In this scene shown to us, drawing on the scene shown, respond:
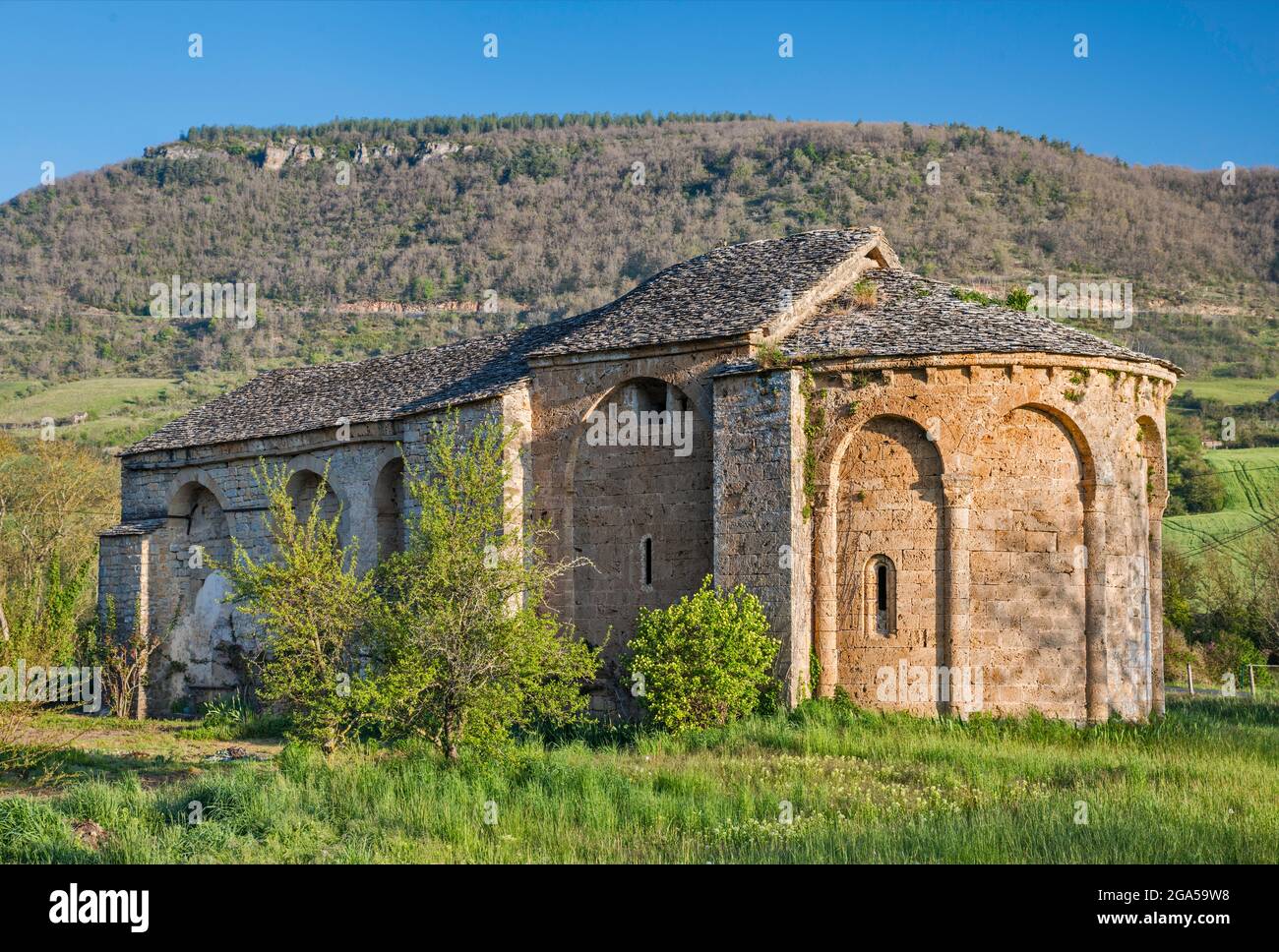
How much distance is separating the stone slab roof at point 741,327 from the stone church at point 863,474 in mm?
72

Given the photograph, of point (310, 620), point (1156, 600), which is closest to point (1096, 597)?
point (1156, 600)

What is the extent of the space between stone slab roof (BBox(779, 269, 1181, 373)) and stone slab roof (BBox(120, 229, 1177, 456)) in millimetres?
20

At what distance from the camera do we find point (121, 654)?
84.3ft

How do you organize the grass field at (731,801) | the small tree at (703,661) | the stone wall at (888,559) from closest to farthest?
the grass field at (731,801), the small tree at (703,661), the stone wall at (888,559)

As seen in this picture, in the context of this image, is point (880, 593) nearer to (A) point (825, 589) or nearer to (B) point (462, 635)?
(A) point (825, 589)

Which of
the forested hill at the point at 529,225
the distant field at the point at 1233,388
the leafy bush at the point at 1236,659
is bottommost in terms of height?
the leafy bush at the point at 1236,659

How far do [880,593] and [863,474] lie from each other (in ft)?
5.38

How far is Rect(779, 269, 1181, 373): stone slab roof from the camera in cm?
1786

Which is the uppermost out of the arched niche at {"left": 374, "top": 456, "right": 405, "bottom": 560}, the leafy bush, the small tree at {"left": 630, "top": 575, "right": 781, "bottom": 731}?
the arched niche at {"left": 374, "top": 456, "right": 405, "bottom": 560}

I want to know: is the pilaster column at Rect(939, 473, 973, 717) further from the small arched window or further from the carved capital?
the small arched window

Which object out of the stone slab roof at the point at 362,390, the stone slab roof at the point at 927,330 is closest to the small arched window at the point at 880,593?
the stone slab roof at the point at 927,330

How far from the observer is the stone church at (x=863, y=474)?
1784cm

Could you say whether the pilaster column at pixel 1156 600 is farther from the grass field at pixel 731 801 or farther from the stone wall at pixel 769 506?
the stone wall at pixel 769 506

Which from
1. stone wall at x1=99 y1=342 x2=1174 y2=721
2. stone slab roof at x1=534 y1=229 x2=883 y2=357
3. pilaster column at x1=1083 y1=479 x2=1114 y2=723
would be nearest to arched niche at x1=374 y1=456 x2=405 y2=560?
stone slab roof at x1=534 y1=229 x2=883 y2=357
